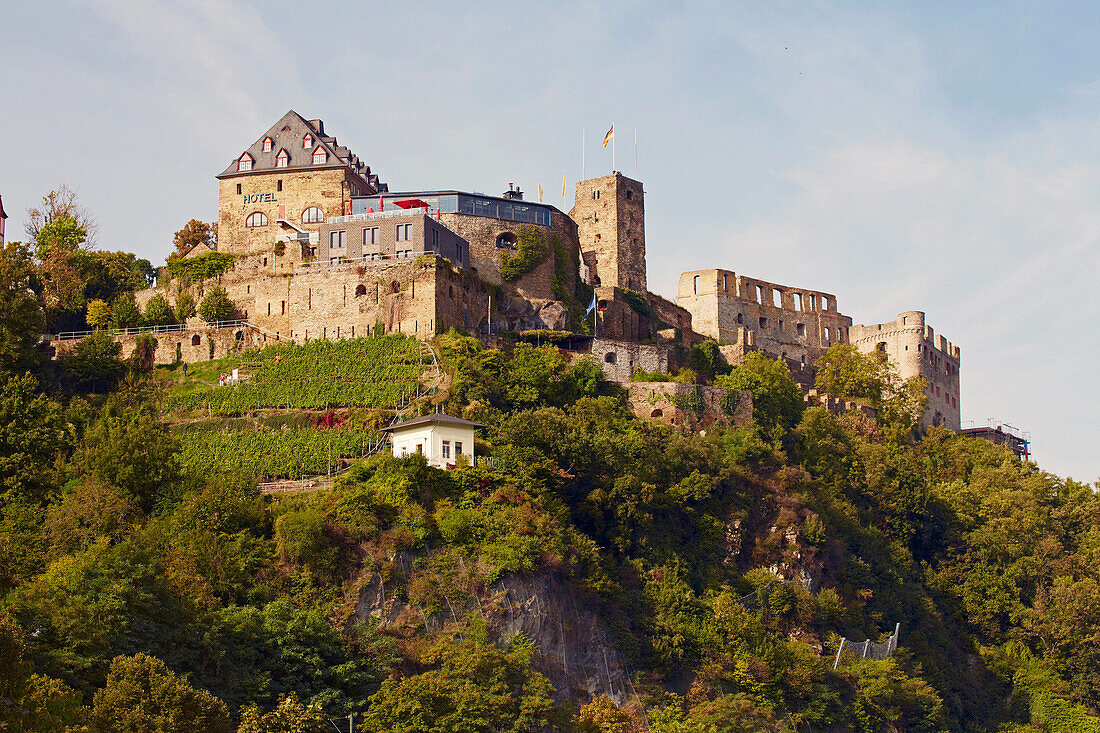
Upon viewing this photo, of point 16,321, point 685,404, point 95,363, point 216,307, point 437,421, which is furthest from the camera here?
point 216,307

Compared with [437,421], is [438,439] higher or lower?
lower

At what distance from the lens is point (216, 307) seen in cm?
7056

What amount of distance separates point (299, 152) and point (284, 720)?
47.8 m

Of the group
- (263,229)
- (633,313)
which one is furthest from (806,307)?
(263,229)

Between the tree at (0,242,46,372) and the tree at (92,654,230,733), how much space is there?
28096 millimetres

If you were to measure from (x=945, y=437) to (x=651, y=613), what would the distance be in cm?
4260

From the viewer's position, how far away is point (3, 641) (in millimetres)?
33906

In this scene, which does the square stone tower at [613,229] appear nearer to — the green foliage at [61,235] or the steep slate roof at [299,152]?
the steep slate roof at [299,152]

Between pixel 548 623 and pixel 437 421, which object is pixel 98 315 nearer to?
pixel 437 421

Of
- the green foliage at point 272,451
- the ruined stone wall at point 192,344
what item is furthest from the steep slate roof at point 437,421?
the ruined stone wall at point 192,344

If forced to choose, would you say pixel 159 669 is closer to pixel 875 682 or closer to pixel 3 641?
pixel 3 641

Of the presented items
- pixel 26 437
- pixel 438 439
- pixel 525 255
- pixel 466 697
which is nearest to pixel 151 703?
pixel 466 697

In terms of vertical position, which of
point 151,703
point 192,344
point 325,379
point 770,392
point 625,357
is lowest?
point 151,703

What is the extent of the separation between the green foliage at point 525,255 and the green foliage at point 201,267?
14.6m
